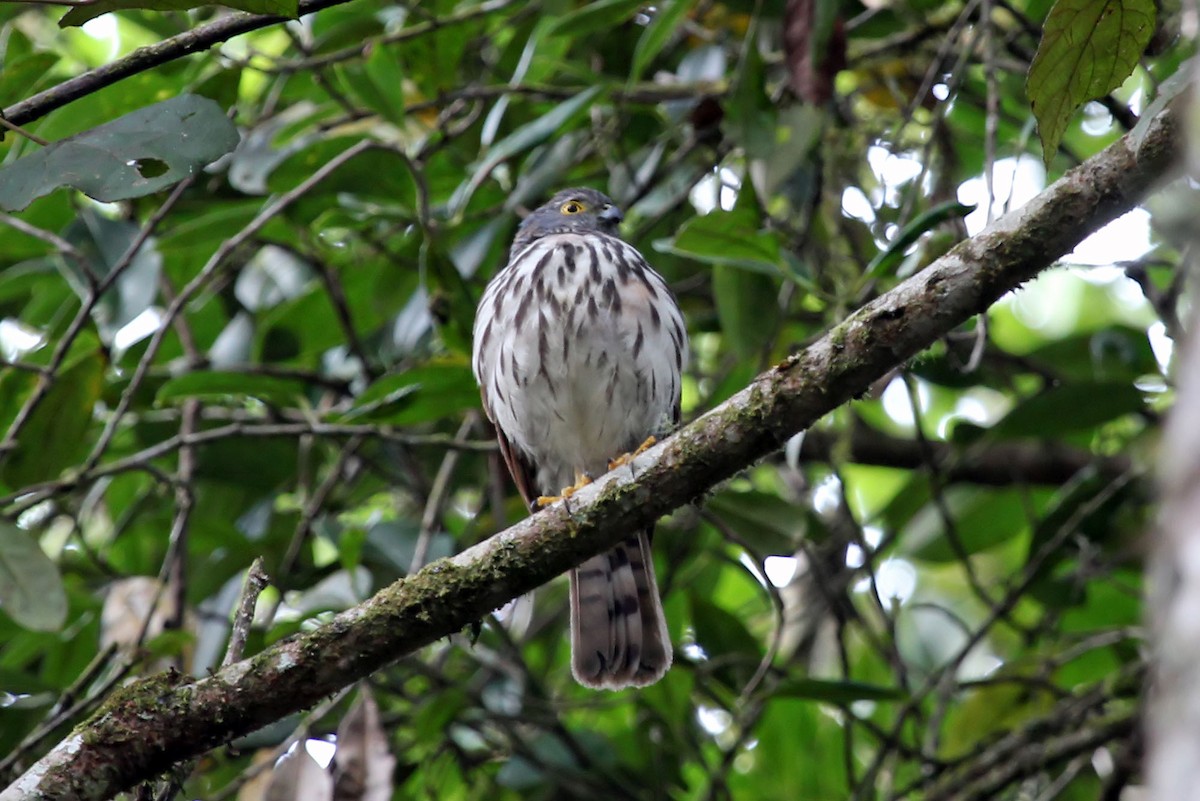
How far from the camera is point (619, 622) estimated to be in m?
4.86

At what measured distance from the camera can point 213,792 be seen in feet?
17.6

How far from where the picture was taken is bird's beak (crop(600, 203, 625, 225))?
550 centimetres

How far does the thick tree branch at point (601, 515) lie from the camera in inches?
117

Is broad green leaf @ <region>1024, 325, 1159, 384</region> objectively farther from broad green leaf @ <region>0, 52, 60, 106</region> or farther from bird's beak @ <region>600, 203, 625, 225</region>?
broad green leaf @ <region>0, 52, 60, 106</region>

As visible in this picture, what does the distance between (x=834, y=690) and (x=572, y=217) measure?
7.25 ft

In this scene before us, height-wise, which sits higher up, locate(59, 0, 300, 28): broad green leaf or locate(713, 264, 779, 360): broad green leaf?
locate(59, 0, 300, 28): broad green leaf

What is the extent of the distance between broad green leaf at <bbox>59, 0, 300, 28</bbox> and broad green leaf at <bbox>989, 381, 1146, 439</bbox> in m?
3.25

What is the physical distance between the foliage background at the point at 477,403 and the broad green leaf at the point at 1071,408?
2cm

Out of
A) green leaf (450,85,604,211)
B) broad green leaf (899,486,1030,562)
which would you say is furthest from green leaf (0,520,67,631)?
broad green leaf (899,486,1030,562)

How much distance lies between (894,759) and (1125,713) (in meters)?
0.87

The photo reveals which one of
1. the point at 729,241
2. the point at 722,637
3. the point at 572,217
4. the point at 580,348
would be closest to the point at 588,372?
the point at 580,348

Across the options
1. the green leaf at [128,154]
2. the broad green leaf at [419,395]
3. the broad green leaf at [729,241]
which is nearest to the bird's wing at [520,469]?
the broad green leaf at [419,395]

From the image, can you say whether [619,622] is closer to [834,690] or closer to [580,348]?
[834,690]

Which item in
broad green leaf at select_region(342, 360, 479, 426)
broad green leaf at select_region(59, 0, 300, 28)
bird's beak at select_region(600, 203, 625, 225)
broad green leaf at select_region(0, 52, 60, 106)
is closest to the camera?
broad green leaf at select_region(59, 0, 300, 28)
